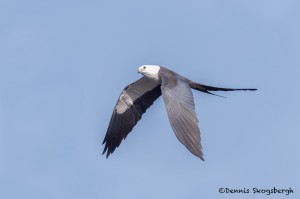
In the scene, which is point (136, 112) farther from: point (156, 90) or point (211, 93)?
point (211, 93)

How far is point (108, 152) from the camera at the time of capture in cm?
1675

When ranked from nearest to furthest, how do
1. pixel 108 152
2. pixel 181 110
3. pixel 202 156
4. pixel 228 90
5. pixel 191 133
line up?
pixel 202 156
pixel 191 133
pixel 181 110
pixel 228 90
pixel 108 152

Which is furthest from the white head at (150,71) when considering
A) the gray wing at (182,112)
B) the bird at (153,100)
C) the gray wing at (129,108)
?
the gray wing at (182,112)

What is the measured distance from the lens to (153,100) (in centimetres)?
1708

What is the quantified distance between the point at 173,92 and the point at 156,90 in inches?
130

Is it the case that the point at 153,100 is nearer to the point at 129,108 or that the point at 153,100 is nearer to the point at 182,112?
the point at 129,108

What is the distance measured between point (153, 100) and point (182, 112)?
4.09 m

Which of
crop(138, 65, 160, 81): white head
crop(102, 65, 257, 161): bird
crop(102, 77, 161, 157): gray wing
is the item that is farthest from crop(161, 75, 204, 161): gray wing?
crop(102, 77, 161, 157): gray wing

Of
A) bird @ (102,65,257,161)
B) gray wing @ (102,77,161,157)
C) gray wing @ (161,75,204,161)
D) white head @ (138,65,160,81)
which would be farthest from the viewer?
gray wing @ (102,77,161,157)

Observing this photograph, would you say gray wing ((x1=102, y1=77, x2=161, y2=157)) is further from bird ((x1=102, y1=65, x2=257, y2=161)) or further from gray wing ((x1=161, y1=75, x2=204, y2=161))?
gray wing ((x1=161, y1=75, x2=204, y2=161))

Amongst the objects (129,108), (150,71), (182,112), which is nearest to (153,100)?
(129,108)

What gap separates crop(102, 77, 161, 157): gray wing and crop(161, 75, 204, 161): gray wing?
2.17 meters

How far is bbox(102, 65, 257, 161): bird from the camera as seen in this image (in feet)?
42.1

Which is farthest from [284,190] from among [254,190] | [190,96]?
[190,96]
